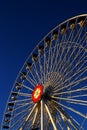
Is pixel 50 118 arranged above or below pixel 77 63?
below

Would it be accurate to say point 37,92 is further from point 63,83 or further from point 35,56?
point 35,56

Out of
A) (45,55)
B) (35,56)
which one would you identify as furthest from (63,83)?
(35,56)

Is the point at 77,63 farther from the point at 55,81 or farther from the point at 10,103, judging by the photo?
the point at 10,103

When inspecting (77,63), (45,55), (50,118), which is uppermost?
(45,55)

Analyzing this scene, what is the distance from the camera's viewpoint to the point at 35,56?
3306 centimetres

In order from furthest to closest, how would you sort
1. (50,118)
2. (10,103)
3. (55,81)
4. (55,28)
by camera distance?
(10,103)
(55,28)
(55,81)
(50,118)

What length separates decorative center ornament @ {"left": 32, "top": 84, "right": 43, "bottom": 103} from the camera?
2703 cm

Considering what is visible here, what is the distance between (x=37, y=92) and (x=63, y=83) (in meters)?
2.50

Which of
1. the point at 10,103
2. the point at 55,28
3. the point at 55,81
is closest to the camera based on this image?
the point at 55,81

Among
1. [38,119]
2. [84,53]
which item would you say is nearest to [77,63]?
[84,53]

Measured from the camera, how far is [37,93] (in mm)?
27672

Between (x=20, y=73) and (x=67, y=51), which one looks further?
(x=20, y=73)

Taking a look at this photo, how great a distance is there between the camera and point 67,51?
27453mm

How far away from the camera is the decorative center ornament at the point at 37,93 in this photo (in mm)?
27031
